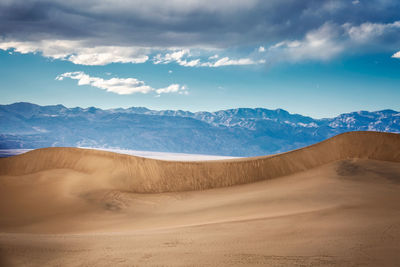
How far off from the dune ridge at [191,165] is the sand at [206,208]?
0.29ft

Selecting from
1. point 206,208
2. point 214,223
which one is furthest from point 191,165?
point 214,223

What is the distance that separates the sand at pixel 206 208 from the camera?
382 inches

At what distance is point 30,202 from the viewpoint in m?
23.9

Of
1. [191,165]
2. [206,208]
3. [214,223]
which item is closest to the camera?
[214,223]

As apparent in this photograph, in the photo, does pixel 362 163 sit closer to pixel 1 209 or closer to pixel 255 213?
pixel 255 213

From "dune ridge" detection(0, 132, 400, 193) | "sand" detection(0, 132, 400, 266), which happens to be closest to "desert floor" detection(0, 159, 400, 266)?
"sand" detection(0, 132, 400, 266)

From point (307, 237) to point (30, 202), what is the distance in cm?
1990

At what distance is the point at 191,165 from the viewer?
100ft

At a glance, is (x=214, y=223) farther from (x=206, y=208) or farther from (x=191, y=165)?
(x=191, y=165)

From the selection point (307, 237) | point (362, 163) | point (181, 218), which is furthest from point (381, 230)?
point (362, 163)

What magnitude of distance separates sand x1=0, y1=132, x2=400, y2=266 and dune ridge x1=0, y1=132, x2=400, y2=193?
9 centimetres

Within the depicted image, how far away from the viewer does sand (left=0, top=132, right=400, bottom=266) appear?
970cm

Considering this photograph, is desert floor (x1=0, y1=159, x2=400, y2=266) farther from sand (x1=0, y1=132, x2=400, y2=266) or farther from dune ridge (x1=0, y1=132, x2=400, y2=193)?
dune ridge (x1=0, y1=132, x2=400, y2=193)

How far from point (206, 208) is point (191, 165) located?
35.1 feet
